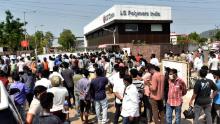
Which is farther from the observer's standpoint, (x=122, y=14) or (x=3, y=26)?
(x=3, y=26)

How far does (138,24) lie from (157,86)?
128ft

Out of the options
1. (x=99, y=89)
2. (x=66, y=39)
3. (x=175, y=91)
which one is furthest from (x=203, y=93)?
(x=66, y=39)

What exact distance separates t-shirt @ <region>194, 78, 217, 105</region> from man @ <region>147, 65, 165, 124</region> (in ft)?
3.71

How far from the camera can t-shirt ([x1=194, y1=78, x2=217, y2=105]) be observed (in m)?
8.07

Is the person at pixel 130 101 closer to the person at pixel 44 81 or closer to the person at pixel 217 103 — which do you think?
the person at pixel 217 103

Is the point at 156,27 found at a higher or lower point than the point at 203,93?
higher

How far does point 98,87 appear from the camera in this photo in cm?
973

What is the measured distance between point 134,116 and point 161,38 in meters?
42.1

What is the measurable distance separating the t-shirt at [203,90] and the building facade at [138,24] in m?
36.9

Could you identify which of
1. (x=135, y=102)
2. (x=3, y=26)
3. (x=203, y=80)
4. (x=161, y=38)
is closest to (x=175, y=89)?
(x=203, y=80)

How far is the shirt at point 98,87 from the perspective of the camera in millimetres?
9688

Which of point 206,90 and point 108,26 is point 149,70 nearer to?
point 206,90

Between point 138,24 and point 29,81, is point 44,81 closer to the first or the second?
point 29,81

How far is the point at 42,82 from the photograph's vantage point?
941 centimetres
